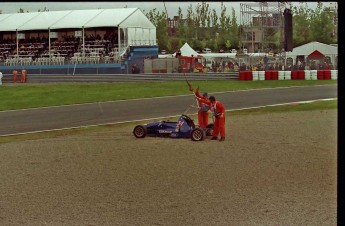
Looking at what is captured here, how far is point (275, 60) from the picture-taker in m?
31.4

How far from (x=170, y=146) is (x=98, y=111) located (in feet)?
28.2

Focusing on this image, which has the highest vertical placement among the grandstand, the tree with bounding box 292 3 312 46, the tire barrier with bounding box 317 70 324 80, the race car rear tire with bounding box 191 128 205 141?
the grandstand

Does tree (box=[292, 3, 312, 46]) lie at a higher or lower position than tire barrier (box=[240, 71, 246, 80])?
higher

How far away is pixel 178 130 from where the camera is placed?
14555mm

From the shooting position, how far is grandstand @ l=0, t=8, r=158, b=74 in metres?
26.0

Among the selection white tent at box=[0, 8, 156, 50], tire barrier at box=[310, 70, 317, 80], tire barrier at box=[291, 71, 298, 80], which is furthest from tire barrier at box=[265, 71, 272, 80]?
white tent at box=[0, 8, 156, 50]

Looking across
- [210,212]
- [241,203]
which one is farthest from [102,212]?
[241,203]

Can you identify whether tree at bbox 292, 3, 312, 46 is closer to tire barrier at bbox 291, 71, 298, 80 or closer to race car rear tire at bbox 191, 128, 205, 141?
race car rear tire at bbox 191, 128, 205, 141

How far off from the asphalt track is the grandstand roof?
3.85 meters

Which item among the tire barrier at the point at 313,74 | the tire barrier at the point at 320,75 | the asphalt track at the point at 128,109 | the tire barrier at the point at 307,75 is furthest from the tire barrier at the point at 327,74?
the asphalt track at the point at 128,109

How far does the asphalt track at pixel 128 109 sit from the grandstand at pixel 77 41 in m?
3.70

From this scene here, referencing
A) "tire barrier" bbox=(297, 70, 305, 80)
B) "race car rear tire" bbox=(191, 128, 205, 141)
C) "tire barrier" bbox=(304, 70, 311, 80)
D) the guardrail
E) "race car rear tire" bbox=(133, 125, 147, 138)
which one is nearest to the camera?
"race car rear tire" bbox=(191, 128, 205, 141)

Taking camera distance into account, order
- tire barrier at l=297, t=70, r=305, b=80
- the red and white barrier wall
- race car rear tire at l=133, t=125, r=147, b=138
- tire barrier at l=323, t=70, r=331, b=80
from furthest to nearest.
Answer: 1. tire barrier at l=297, t=70, r=305, b=80
2. the red and white barrier wall
3. tire barrier at l=323, t=70, r=331, b=80
4. race car rear tire at l=133, t=125, r=147, b=138

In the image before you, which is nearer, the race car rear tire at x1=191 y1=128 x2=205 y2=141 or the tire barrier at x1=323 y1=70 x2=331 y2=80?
the race car rear tire at x1=191 y1=128 x2=205 y2=141
